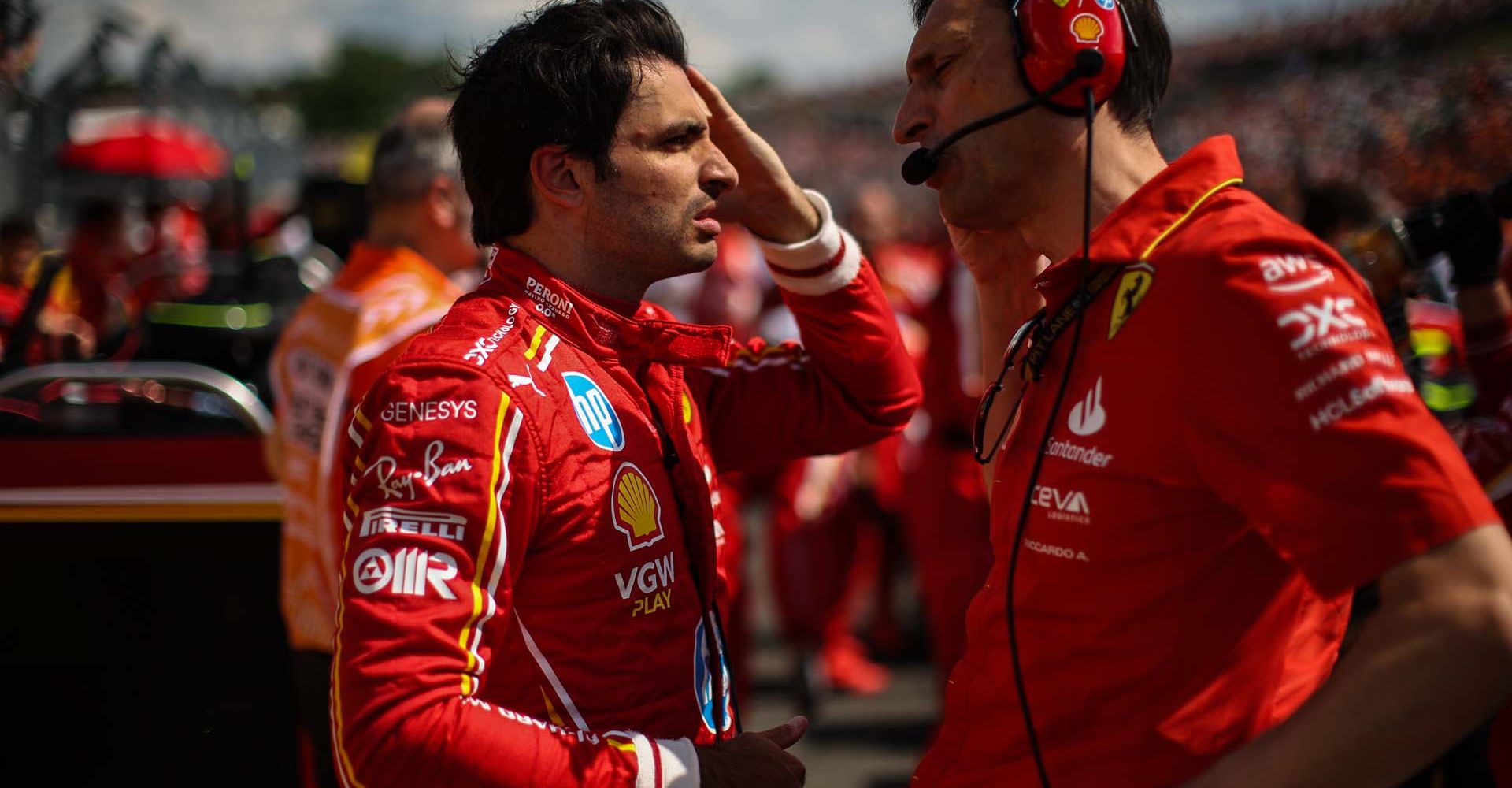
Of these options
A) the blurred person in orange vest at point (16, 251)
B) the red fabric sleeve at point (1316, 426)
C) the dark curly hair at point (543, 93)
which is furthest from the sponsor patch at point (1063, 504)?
the blurred person in orange vest at point (16, 251)

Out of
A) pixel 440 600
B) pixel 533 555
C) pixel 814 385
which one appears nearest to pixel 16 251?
pixel 814 385

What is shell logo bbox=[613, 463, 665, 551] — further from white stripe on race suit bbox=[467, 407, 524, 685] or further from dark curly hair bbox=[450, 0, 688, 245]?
dark curly hair bbox=[450, 0, 688, 245]

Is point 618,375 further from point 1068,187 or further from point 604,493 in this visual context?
point 1068,187

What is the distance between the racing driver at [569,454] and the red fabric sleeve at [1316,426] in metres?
0.70

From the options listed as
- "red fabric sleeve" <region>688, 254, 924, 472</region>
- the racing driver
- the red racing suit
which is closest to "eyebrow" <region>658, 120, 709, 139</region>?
the racing driver

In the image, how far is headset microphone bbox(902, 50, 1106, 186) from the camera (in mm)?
1630

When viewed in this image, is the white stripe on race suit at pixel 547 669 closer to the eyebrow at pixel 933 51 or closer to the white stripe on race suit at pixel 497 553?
the white stripe on race suit at pixel 497 553

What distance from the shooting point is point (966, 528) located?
16.7ft

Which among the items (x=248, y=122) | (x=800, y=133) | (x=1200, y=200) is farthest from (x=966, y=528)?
(x=800, y=133)

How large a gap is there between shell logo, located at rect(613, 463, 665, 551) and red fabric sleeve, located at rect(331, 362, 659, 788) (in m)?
0.14

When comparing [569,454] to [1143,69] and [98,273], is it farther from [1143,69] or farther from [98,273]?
[98,273]

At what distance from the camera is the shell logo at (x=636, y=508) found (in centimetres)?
170

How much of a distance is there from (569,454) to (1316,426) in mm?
893

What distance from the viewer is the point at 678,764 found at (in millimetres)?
1552
